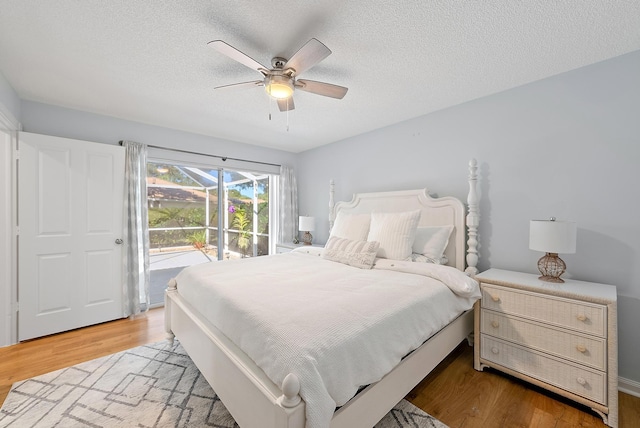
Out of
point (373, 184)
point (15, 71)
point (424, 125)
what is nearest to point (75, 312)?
point (15, 71)

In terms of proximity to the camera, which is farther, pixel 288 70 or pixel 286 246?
pixel 286 246

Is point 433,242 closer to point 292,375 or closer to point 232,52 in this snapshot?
point 292,375

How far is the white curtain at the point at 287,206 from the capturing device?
4.72m

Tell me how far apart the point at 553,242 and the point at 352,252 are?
1549 mm

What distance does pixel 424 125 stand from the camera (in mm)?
3047

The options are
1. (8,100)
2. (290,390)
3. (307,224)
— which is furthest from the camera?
(307,224)

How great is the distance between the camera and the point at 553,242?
186cm

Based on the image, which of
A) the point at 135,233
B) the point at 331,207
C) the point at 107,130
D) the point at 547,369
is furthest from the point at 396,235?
the point at 107,130

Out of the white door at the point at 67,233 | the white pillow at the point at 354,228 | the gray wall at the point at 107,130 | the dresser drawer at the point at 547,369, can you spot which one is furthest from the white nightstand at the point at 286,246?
the dresser drawer at the point at 547,369

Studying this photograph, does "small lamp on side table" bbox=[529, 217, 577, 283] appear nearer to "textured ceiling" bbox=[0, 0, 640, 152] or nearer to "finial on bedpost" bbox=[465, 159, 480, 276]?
"finial on bedpost" bbox=[465, 159, 480, 276]

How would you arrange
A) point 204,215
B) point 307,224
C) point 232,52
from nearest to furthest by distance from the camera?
point 232,52 → point 307,224 → point 204,215

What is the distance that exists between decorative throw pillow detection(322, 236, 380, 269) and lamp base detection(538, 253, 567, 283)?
1297 mm

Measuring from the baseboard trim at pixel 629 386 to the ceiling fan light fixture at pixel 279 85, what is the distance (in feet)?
10.6

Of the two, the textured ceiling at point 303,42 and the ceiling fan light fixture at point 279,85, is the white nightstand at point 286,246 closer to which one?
the textured ceiling at point 303,42
